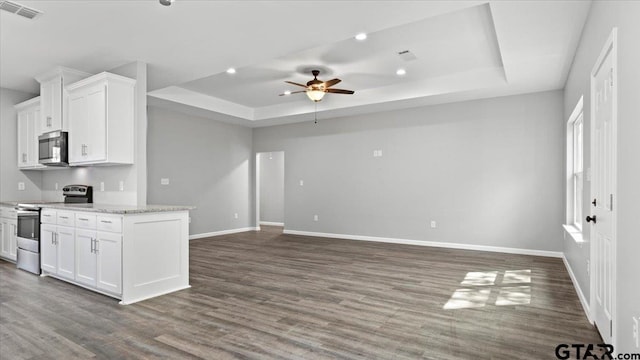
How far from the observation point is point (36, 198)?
20.3ft

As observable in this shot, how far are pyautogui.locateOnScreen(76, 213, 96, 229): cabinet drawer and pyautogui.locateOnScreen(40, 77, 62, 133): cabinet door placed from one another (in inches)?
67.4

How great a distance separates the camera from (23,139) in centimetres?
582

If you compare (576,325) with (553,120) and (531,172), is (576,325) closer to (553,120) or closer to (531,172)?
(531,172)

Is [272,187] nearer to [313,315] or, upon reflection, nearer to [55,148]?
[55,148]

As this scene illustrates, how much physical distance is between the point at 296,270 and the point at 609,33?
4.10 meters

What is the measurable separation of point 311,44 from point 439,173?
13.0ft

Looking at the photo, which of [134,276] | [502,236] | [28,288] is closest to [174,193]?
[28,288]

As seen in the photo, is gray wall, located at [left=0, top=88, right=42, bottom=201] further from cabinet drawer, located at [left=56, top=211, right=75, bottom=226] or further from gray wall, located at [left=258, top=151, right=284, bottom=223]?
gray wall, located at [left=258, top=151, right=284, bottom=223]

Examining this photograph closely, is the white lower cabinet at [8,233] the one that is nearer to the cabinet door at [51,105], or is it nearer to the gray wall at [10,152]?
the gray wall at [10,152]

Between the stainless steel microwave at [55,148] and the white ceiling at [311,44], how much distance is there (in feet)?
3.02

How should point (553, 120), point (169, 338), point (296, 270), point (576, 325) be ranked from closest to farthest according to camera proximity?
point (169, 338)
point (576, 325)
point (296, 270)
point (553, 120)

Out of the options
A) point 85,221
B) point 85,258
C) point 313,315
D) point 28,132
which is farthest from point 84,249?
point 28,132

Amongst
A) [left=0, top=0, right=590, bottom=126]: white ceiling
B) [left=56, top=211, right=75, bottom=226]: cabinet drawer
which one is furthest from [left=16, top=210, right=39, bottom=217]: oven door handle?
[left=0, top=0, right=590, bottom=126]: white ceiling

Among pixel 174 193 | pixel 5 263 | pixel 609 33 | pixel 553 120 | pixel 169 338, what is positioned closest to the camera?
pixel 609 33
